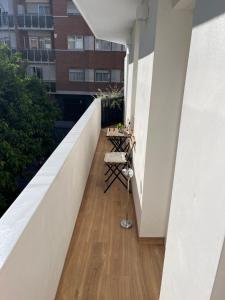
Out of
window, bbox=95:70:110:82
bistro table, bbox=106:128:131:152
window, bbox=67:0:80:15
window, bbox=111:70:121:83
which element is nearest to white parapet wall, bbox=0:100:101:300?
bistro table, bbox=106:128:131:152

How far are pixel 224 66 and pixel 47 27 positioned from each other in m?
14.5

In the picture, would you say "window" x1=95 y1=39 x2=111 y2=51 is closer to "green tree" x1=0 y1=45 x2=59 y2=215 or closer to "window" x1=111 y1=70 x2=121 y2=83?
"window" x1=111 y1=70 x2=121 y2=83

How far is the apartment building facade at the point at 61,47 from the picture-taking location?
12492mm

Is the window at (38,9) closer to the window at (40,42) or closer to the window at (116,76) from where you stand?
the window at (40,42)

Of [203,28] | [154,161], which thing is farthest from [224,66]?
[154,161]

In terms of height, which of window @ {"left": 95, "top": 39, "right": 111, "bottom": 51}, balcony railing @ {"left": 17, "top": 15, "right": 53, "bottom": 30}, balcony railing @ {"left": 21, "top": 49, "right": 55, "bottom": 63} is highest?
balcony railing @ {"left": 17, "top": 15, "right": 53, "bottom": 30}

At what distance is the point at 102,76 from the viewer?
42.9 feet

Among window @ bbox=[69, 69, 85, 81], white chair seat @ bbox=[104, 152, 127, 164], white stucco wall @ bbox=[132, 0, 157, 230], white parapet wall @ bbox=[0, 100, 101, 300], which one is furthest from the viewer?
window @ bbox=[69, 69, 85, 81]

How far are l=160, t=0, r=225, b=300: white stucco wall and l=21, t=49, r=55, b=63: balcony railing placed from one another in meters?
13.8

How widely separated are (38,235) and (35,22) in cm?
1454

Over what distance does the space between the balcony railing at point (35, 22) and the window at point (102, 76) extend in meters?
3.71

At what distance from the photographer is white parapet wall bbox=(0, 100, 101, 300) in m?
1.06

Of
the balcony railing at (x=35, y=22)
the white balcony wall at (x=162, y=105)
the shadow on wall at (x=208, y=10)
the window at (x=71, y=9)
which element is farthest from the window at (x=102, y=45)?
the shadow on wall at (x=208, y=10)

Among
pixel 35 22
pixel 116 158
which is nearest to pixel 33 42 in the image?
Answer: pixel 35 22
